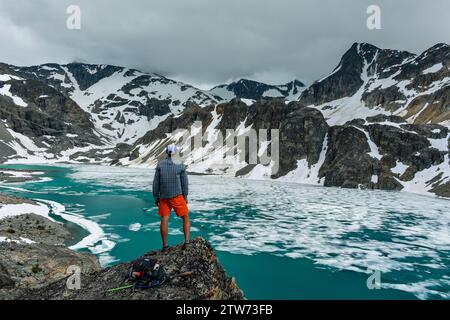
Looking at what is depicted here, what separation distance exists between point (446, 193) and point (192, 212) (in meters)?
54.6

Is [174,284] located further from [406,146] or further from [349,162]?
[406,146]

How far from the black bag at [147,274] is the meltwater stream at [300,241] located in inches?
399

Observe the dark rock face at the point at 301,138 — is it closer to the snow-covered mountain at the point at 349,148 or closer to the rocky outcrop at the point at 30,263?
the snow-covered mountain at the point at 349,148

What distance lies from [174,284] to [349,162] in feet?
302

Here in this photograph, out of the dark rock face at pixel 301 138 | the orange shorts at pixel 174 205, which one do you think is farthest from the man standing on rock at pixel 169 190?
the dark rock face at pixel 301 138

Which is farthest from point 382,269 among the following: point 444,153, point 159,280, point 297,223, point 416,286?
point 444,153

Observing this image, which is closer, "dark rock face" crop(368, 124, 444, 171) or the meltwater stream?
the meltwater stream

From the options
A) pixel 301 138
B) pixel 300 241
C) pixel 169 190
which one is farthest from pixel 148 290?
pixel 301 138

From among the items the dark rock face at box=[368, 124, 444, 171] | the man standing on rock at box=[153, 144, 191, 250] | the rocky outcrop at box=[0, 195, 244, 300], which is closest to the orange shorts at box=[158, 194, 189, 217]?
the man standing on rock at box=[153, 144, 191, 250]

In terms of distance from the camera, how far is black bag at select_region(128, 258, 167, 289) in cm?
995

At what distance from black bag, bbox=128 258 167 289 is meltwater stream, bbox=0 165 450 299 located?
10.1 meters

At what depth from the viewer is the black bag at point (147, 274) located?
995 cm

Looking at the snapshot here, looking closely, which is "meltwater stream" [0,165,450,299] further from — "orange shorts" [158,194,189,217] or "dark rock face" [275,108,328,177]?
"dark rock face" [275,108,328,177]
